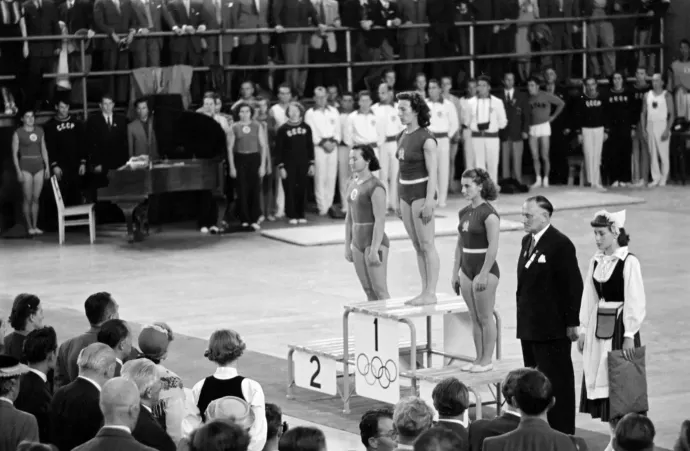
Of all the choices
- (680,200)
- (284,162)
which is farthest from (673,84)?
(284,162)

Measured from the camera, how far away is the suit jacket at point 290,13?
Answer: 24.2 m

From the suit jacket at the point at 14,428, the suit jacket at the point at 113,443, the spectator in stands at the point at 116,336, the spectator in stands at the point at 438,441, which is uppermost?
the spectator in stands at the point at 116,336

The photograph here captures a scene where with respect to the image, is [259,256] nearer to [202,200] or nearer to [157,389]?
[202,200]

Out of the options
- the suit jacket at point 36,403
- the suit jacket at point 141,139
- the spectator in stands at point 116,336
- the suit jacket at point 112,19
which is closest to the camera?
the suit jacket at point 36,403

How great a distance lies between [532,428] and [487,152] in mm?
18576

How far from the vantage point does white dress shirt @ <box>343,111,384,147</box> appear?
22.8m

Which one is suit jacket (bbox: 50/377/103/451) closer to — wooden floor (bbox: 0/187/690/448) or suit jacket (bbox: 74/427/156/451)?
suit jacket (bbox: 74/427/156/451)

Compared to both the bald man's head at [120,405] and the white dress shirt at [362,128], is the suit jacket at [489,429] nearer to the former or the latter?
the bald man's head at [120,405]

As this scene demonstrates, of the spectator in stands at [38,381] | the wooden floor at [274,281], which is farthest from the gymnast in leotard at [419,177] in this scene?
the spectator in stands at [38,381]

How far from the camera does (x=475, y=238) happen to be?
33.7 ft

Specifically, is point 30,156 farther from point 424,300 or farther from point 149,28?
point 424,300

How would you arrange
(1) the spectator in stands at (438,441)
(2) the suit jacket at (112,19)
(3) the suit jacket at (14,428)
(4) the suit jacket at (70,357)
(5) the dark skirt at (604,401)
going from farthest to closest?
(2) the suit jacket at (112,19)
(5) the dark skirt at (604,401)
(4) the suit jacket at (70,357)
(3) the suit jacket at (14,428)
(1) the spectator in stands at (438,441)

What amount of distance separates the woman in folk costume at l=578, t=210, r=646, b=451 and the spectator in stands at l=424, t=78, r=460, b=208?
1433 centimetres

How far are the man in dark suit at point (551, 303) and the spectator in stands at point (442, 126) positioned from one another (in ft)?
46.7
